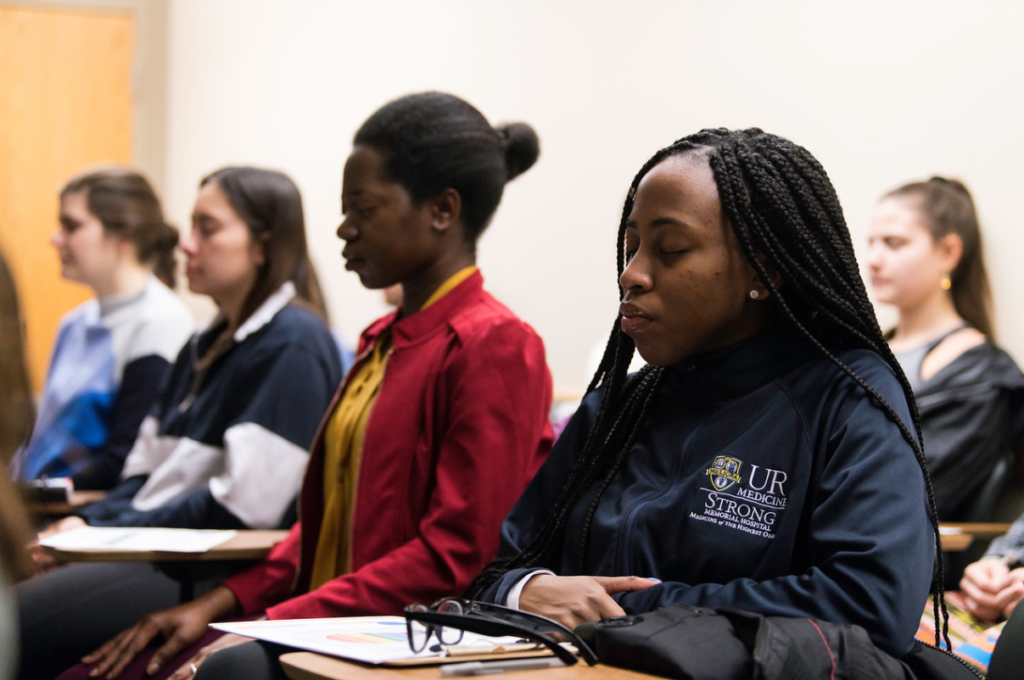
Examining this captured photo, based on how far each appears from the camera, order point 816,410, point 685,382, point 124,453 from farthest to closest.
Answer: point 124,453 < point 685,382 < point 816,410

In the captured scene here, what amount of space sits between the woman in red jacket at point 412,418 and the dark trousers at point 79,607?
172 millimetres

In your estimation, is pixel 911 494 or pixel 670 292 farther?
pixel 670 292

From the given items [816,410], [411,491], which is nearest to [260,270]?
[411,491]

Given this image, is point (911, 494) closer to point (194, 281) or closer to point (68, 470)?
point (194, 281)

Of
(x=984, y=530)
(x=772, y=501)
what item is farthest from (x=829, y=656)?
(x=984, y=530)

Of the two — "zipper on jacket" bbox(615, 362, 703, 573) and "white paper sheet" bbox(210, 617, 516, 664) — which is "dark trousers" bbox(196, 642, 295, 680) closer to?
"white paper sheet" bbox(210, 617, 516, 664)

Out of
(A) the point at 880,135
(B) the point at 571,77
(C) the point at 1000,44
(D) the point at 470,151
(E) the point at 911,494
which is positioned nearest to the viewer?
(E) the point at 911,494

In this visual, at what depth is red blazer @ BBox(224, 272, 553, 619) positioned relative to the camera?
1.86 metres

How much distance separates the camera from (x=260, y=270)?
2.94 meters

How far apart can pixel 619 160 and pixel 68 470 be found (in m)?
2.20

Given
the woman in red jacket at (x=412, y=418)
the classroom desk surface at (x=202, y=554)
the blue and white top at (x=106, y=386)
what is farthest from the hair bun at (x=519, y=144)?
the blue and white top at (x=106, y=386)

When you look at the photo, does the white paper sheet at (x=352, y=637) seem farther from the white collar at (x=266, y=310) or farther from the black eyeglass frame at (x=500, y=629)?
the white collar at (x=266, y=310)

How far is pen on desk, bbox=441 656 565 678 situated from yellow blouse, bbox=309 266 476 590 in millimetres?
978

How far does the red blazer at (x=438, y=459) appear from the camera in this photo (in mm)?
1857
